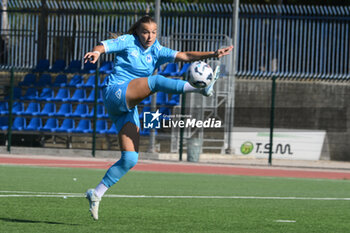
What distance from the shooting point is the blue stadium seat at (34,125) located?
79.0 feet

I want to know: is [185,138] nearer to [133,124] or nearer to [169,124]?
[169,124]

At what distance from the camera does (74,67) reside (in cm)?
2602

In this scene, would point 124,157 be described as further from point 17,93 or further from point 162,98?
point 17,93

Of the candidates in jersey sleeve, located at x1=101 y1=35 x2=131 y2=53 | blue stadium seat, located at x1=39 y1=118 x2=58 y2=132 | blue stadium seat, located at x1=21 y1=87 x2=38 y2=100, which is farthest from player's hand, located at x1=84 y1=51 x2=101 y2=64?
blue stadium seat, located at x1=21 y1=87 x2=38 y2=100

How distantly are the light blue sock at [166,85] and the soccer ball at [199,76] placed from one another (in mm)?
147

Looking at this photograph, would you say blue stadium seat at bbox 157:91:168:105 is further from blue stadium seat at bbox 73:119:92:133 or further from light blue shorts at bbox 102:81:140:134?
light blue shorts at bbox 102:81:140:134

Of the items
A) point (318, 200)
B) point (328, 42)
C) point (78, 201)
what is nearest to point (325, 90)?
point (328, 42)

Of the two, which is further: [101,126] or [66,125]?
[66,125]

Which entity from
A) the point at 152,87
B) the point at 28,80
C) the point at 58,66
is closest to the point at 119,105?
the point at 152,87

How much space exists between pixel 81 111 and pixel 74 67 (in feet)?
7.83

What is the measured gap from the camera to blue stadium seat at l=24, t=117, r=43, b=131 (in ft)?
79.0

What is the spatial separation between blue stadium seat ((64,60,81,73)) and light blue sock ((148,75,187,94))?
18531mm

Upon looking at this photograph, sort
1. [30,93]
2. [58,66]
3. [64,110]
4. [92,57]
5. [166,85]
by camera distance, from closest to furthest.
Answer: [92,57] < [166,85] < [64,110] < [30,93] < [58,66]

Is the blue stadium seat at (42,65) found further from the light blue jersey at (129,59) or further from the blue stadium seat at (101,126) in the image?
the light blue jersey at (129,59)
